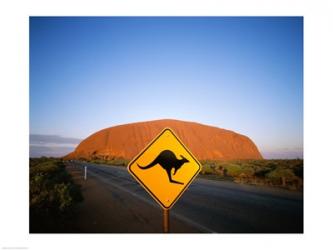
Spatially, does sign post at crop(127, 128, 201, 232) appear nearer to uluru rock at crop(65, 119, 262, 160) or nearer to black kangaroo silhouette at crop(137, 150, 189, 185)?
black kangaroo silhouette at crop(137, 150, 189, 185)

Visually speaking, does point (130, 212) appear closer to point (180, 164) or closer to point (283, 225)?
point (283, 225)

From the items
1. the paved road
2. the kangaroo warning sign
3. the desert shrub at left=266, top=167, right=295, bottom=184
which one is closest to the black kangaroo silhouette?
the kangaroo warning sign

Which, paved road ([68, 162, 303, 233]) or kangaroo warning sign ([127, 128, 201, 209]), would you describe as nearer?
kangaroo warning sign ([127, 128, 201, 209])

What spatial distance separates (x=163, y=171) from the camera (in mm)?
3473

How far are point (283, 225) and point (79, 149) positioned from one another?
4451 inches

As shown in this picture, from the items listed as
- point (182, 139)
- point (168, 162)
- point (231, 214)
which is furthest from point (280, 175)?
point (182, 139)

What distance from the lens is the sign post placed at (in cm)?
347

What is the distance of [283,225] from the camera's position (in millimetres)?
6410

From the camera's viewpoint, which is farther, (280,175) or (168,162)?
(280,175)

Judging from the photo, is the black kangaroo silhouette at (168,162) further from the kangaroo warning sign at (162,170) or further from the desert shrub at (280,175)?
the desert shrub at (280,175)

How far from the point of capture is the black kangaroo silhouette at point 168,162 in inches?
136

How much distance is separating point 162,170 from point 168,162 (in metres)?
0.13

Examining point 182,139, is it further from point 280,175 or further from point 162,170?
point 162,170

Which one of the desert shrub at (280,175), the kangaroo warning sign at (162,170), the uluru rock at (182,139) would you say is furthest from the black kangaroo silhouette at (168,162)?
the uluru rock at (182,139)
